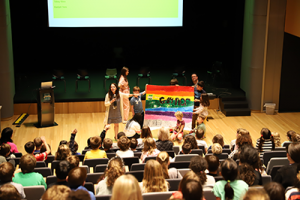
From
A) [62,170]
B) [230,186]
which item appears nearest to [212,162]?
[230,186]

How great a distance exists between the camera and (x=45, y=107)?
8859mm

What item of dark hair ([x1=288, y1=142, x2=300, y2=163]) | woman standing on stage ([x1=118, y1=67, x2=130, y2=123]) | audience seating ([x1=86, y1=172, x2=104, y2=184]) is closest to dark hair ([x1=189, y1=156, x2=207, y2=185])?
dark hair ([x1=288, y1=142, x2=300, y2=163])

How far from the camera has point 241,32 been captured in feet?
34.4

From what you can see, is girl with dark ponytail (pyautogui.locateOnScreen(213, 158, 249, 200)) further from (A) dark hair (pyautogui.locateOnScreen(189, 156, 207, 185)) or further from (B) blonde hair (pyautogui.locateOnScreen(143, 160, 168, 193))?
(B) blonde hair (pyautogui.locateOnScreen(143, 160, 168, 193))

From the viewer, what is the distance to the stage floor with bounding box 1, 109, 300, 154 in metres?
8.41

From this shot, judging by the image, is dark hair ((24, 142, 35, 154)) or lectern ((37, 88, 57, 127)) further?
lectern ((37, 88, 57, 127))

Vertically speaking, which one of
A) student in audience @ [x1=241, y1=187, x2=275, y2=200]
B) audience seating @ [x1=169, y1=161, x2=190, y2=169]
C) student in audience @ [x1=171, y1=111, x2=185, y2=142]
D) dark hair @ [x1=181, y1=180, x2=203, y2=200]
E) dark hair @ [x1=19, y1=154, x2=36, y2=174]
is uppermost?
student in audience @ [x1=241, y1=187, x2=275, y2=200]

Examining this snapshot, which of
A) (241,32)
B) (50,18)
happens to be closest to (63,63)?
(50,18)

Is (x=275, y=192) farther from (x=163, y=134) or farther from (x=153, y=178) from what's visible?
(x=163, y=134)

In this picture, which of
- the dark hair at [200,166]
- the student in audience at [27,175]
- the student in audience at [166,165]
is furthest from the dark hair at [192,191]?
the student in audience at [27,175]

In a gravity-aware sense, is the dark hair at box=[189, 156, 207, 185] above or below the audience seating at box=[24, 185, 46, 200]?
above

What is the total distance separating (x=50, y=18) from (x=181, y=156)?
7.08 metres

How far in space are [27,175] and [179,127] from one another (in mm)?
4277

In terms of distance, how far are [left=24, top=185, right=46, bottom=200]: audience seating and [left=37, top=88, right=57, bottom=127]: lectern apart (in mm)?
4932
